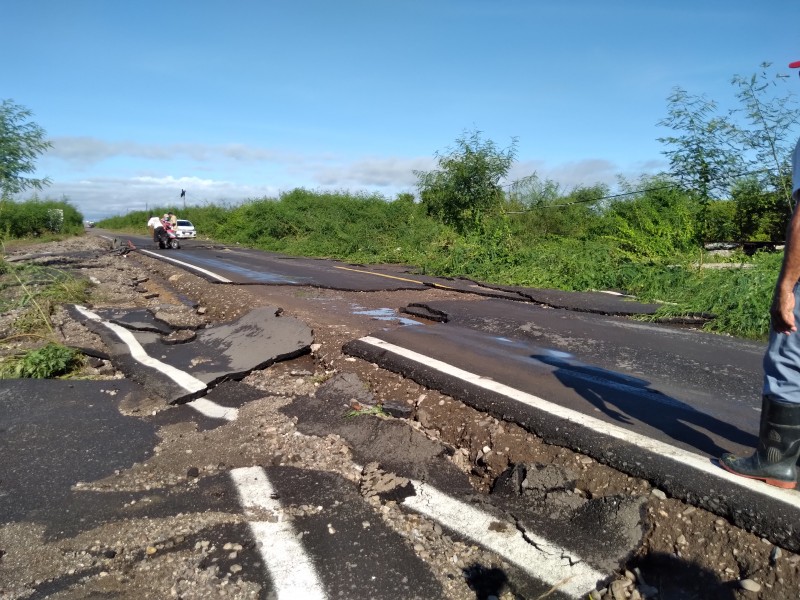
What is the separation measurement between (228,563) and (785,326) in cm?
278

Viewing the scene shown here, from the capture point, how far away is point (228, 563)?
2684mm

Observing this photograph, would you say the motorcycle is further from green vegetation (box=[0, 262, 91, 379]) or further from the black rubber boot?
the black rubber boot

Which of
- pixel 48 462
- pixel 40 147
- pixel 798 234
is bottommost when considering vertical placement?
pixel 48 462

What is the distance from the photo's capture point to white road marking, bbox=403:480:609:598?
8.47 feet

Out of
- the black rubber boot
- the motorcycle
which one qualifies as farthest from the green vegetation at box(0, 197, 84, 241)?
the black rubber boot

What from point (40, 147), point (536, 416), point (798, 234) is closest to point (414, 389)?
point (536, 416)

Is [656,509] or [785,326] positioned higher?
[785,326]

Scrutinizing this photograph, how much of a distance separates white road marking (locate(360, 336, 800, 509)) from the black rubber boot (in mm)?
53

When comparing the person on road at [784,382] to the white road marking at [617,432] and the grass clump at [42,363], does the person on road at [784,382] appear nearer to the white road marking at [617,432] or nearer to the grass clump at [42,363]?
the white road marking at [617,432]

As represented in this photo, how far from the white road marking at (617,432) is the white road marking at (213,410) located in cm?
174

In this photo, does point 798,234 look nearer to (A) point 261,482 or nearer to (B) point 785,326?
(B) point 785,326

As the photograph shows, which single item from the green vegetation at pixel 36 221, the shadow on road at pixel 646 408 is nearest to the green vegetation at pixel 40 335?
the shadow on road at pixel 646 408

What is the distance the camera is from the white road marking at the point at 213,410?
471 centimetres

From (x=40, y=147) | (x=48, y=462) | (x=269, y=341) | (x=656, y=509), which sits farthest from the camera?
(x=40, y=147)
